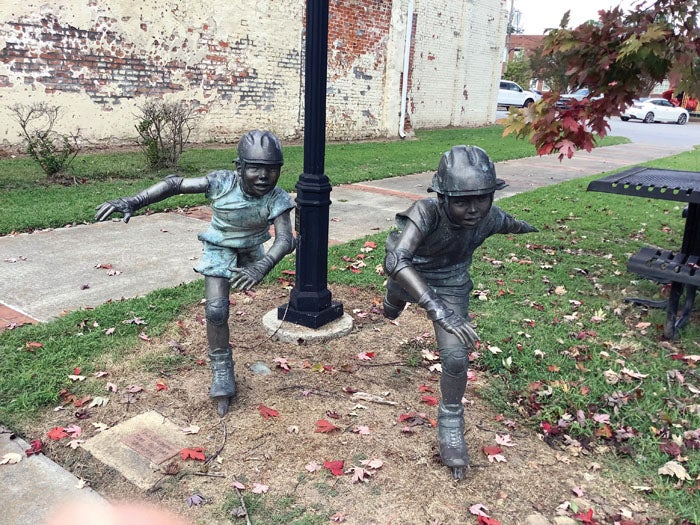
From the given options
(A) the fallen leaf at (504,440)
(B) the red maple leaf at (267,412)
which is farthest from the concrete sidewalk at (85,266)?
(A) the fallen leaf at (504,440)

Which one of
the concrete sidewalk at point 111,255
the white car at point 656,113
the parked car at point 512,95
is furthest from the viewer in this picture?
the parked car at point 512,95

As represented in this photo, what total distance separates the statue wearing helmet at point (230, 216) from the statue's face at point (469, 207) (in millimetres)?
931

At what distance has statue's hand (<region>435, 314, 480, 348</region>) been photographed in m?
2.35

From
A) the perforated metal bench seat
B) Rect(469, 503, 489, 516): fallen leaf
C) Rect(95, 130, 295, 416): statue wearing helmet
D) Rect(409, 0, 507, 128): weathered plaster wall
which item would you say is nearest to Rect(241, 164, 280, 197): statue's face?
Rect(95, 130, 295, 416): statue wearing helmet

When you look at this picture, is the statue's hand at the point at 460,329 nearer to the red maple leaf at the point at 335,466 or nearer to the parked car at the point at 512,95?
the red maple leaf at the point at 335,466

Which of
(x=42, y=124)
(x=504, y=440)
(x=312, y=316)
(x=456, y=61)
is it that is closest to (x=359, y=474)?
(x=504, y=440)

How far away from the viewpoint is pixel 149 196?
10.0 ft

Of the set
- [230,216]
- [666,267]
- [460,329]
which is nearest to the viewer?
[460,329]

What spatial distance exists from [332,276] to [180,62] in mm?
8450

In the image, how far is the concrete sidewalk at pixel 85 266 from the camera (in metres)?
2.59

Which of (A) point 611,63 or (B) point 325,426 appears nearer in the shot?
(B) point 325,426

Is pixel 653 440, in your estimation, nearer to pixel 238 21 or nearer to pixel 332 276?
pixel 332 276

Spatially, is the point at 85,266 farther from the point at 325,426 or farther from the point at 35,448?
the point at 325,426

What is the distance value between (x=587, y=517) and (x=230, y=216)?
2237 mm
